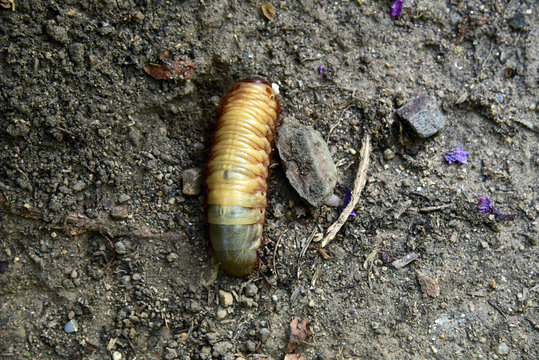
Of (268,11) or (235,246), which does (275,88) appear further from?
(235,246)

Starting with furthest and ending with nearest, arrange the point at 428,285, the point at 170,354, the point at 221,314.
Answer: the point at 428,285, the point at 221,314, the point at 170,354

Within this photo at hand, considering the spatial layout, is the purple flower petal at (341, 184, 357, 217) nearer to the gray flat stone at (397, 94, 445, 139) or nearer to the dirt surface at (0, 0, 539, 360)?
the dirt surface at (0, 0, 539, 360)

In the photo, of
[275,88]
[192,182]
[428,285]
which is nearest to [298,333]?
[428,285]

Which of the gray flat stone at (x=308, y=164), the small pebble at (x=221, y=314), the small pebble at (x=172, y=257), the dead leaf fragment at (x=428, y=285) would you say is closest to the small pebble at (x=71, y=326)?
the small pebble at (x=172, y=257)

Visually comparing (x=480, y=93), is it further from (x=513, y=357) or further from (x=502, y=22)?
(x=513, y=357)

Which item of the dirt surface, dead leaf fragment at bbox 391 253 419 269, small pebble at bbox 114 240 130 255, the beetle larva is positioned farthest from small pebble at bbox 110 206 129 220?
dead leaf fragment at bbox 391 253 419 269

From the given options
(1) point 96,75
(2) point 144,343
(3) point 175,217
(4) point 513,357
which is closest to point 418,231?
(4) point 513,357

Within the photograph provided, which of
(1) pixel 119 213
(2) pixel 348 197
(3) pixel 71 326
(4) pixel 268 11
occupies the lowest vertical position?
(3) pixel 71 326

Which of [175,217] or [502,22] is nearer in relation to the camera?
[175,217]
